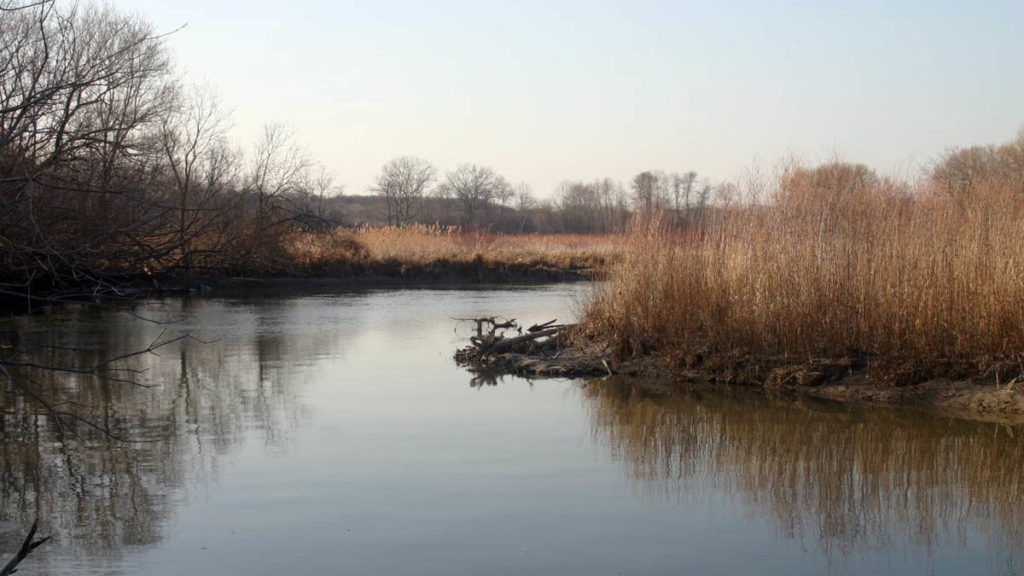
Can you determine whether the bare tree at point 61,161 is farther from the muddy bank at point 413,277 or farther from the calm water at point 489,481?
the muddy bank at point 413,277

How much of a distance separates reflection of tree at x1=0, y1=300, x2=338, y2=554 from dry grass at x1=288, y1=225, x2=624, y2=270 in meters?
15.7

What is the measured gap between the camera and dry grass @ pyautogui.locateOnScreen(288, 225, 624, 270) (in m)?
31.9

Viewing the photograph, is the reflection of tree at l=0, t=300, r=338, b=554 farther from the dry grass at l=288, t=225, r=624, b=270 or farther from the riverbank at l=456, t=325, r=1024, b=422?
the dry grass at l=288, t=225, r=624, b=270

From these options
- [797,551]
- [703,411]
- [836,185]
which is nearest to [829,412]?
[703,411]

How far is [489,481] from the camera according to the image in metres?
7.22

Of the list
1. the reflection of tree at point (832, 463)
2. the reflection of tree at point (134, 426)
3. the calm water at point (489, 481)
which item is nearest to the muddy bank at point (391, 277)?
the reflection of tree at point (134, 426)

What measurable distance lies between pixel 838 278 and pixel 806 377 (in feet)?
3.89

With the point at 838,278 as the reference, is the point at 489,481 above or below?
below

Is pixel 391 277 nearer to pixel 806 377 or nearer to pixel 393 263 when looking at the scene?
pixel 393 263

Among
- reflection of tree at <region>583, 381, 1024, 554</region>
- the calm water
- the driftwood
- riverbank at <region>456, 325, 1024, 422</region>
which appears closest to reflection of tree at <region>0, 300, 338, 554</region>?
the calm water

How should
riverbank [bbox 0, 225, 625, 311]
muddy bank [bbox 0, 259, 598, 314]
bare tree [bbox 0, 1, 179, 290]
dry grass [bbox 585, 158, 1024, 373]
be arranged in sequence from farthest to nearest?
riverbank [bbox 0, 225, 625, 311]
muddy bank [bbox 0, 259, 598, 314]
dry grass [bbox 585, 158, 1024, 373]
bare tree [bbox 0, 1, 179, 290]

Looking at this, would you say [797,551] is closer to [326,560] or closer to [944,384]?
[326,560]

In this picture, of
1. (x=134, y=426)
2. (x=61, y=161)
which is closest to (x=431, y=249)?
(x=134, y=426)

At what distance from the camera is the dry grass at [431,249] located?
105ft
